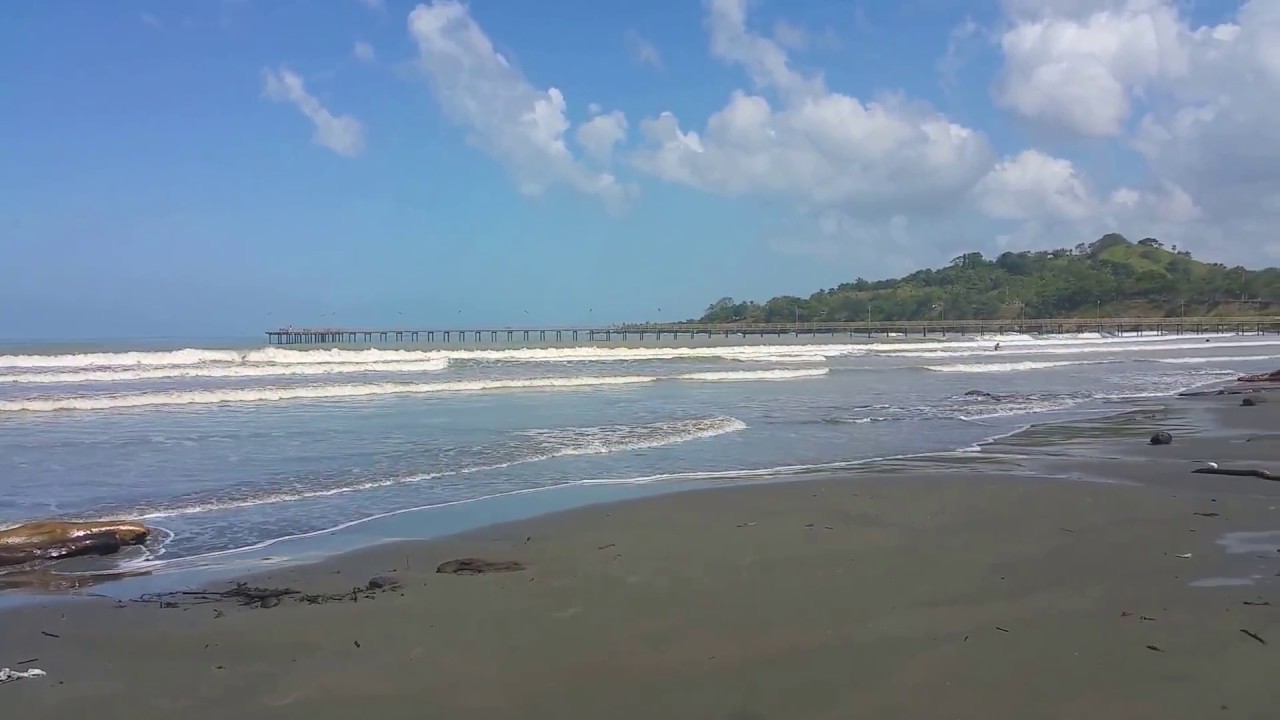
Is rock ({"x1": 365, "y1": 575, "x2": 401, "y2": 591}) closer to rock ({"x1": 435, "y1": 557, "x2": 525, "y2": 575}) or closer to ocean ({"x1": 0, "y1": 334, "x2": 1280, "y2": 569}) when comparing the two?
rock ({"x1": 435, "y1": 557, "x2": 525, "y2": 575})

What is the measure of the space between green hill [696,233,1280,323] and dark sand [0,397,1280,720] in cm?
12964

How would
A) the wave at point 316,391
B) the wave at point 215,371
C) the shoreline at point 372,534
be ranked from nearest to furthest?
1. the shoreline at point 372,534
2. the wave at point 316,391
3. the wave at point 215,371

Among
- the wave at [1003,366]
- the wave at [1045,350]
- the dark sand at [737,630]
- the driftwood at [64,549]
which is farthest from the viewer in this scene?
the wave at [1045,350]

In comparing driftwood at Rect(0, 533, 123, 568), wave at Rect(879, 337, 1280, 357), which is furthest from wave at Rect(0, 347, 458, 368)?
driftwood at Rect(0, 533, 123, 568)

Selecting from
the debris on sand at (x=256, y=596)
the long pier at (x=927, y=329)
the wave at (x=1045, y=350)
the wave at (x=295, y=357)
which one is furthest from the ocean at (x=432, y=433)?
the long pier at (x=927, y=329)

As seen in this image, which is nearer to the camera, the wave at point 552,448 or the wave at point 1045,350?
the wave at point 552,448

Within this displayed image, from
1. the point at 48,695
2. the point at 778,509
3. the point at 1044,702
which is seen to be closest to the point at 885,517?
the point at 778,509

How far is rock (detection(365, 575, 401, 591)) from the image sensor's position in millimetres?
5828

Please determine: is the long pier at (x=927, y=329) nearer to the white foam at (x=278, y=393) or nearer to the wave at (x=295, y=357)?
the wave at (x=295, y=357)

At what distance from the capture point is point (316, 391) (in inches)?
931

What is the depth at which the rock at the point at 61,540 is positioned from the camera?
6.60 meters

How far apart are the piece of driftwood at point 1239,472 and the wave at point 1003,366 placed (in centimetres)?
2374

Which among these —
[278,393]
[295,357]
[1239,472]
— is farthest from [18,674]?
[295,357]

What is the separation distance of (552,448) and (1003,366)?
93.6 feet
